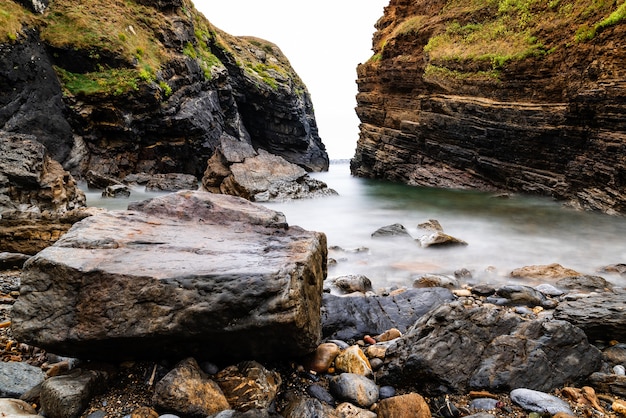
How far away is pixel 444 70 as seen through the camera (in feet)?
79.1

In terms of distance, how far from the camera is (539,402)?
2.35 m

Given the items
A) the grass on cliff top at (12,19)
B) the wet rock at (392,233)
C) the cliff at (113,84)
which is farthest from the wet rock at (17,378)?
the grass on cliff top at (12,19)

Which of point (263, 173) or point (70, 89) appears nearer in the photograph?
point (263, 173)

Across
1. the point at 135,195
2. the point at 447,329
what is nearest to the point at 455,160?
the point at 135,195

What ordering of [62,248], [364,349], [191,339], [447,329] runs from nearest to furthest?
[191,339] < [62,248] < [447,329] < [364,349]

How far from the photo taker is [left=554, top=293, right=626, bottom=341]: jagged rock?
10.8 feet

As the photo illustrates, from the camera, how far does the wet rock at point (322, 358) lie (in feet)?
9.25

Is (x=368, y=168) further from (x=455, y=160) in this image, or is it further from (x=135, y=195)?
(x=135, y=195)

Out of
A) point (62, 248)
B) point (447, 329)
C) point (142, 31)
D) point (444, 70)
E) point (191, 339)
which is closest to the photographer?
point (191, 339)

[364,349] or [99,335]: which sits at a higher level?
[99,335]

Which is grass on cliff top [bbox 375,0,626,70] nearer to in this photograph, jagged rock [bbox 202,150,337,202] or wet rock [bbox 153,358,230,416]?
jagged rock [bbox 202,150,337,202]

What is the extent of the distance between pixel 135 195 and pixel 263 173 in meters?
7.13

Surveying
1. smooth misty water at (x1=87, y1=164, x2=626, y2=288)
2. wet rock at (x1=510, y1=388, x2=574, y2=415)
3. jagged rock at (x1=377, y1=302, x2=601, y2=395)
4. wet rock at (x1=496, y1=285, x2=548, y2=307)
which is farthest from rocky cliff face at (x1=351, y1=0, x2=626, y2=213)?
wet rock at (x1=510, y1=388, x2=574, y2=415)

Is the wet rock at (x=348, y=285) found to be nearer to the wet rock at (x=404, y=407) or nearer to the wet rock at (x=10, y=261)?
the wet rock at (x=404, y=407)
